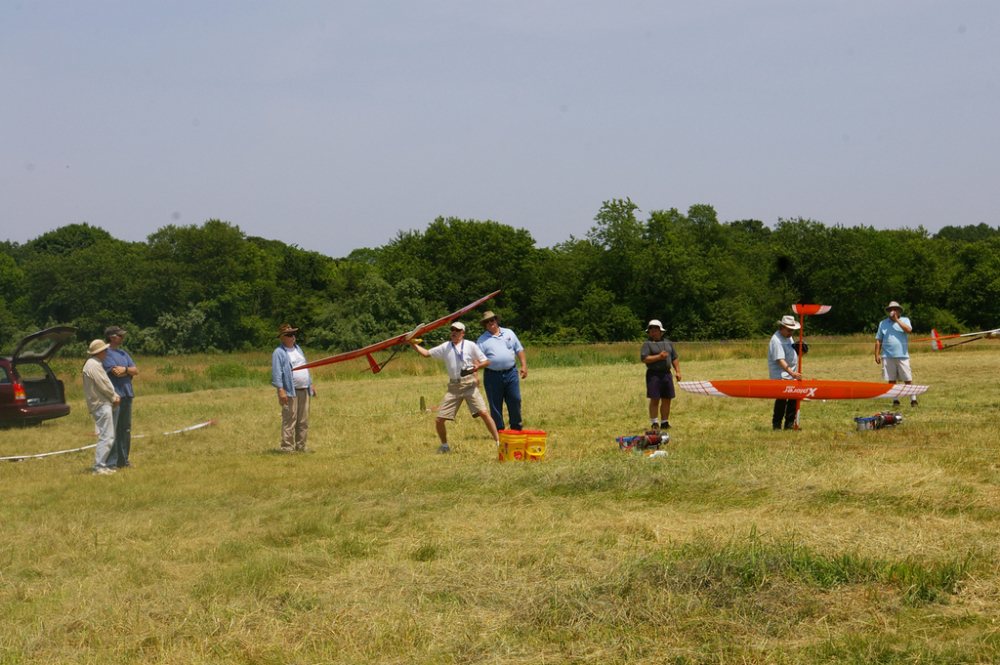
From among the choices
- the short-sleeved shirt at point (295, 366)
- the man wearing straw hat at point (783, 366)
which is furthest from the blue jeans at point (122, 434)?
the man wearing straw hat at point (783, 366)

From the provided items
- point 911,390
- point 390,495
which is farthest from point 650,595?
point 911,390

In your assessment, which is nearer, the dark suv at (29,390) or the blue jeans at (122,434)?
the blue jeans at (122,434)

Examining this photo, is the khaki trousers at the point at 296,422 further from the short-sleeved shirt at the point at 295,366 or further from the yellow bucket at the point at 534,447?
the yellow bucket at the point at 534,447

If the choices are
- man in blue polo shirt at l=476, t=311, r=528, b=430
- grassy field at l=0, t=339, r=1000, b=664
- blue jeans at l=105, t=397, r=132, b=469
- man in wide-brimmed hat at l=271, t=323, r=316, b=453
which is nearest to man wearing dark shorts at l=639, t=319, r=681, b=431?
grassy field at l=0, t=339, r=1000, b=664

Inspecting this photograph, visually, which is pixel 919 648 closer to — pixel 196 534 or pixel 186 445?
pixel 196 534

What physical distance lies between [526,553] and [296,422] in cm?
656

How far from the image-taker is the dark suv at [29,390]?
14.5 meters

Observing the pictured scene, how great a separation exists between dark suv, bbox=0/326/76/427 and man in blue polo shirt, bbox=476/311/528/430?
7.53 m

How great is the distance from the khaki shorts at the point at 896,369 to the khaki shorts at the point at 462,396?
6.90 m

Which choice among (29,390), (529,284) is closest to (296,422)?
(29,390)

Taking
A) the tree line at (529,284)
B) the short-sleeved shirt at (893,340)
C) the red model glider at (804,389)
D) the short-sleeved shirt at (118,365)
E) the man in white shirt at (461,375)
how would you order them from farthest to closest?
the tree line at (529,284) → the short-sleeved shirt at (893,340) → the man in white shirt at (461,375) → the short-sleeved shirt at (118,365) → the red model glider at (804,389)

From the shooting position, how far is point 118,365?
10.4 m

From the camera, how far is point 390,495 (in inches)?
302

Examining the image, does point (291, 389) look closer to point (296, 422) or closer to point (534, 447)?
point (296, 422)
